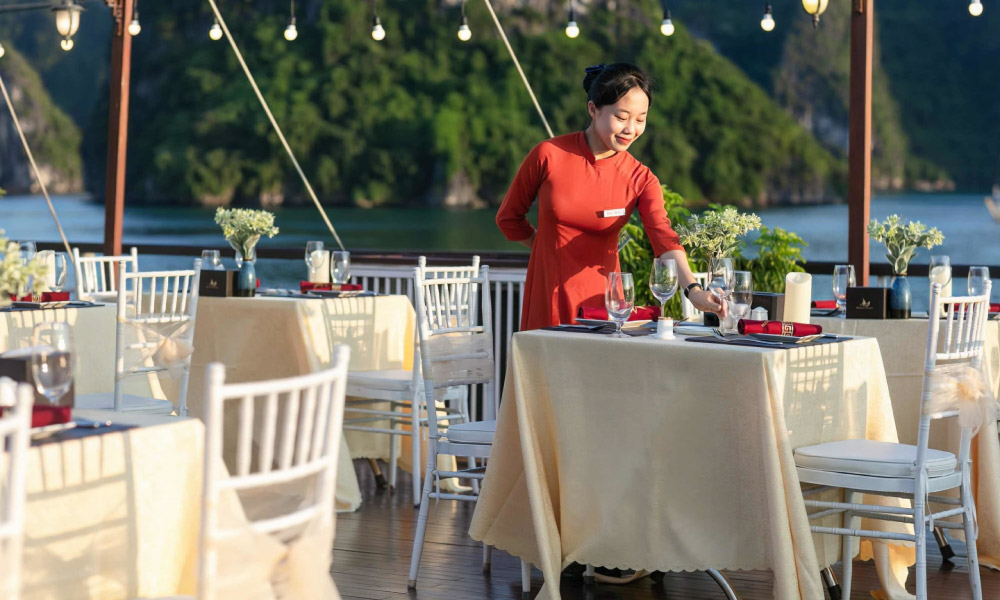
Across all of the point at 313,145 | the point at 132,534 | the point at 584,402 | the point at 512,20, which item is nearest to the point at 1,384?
the point at 132,534

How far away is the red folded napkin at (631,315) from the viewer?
339 centimetres

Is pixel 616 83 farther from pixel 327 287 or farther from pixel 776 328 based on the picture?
pixel 327 287

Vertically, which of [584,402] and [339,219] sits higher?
[339,219]

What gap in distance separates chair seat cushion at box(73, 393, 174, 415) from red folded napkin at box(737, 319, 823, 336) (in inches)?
76.4

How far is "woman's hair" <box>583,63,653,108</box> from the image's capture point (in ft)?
11.0

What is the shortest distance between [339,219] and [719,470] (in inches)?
1187

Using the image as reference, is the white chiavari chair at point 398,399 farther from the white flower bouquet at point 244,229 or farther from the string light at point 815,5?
the string light at point 815,5

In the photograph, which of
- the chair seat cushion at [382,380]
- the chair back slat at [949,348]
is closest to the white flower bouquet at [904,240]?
the chair back slat at [949,348]

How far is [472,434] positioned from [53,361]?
155 centimetres

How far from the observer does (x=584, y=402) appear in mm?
3123

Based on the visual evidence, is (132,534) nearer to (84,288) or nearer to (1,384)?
(1,384)

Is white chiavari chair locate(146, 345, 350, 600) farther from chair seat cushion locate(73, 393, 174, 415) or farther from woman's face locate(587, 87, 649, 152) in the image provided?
chair seat cushion locate(73, 393, 174, 415)

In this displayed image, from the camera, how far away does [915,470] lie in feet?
9.48

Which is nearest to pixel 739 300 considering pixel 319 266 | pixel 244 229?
pixel 319 266
